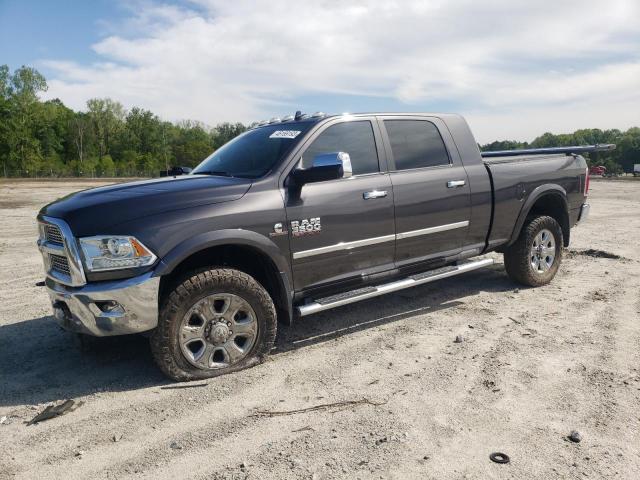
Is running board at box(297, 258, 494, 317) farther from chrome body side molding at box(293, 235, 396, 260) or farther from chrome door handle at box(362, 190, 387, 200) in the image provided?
chrome door handle at box(362, 190, 387, 200)

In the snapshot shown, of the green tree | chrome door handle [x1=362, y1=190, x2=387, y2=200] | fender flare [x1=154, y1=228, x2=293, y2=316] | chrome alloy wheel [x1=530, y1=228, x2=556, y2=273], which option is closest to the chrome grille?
fender flare [x1=154, y1=228, x2=293, y2=316]

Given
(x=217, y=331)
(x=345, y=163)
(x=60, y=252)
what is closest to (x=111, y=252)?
(x=60, y=252)

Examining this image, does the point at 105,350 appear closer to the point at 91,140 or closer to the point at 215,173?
the point at 215,173

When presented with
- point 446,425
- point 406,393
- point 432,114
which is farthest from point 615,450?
point 432,114

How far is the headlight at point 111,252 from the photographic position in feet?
10.8

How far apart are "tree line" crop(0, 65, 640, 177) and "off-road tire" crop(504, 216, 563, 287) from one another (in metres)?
59.9

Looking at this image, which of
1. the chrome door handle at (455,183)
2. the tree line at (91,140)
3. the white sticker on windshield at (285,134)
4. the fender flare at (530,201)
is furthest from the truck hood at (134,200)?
the tree line at (91,140)

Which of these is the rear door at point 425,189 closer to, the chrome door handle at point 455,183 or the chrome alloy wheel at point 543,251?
the chrome door handle at point 455,183

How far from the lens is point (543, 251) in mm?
5938

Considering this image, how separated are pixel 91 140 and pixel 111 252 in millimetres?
98086

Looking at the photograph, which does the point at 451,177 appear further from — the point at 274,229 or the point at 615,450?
the point at 615,450

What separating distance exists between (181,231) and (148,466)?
1.46 meters

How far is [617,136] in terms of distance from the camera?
443 ft

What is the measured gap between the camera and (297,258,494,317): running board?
4023 millimetres
